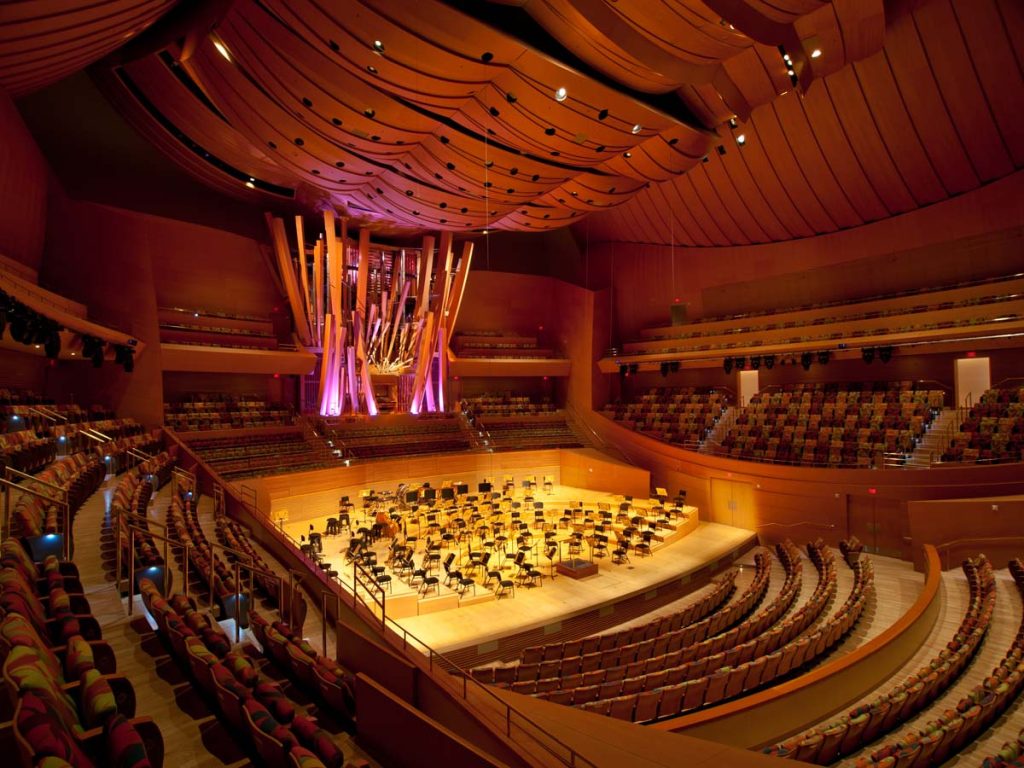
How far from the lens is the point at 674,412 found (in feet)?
60.9

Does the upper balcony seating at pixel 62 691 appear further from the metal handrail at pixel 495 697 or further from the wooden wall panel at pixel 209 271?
the wooden wall panel at pixel 209 271

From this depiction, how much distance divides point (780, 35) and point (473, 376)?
1512 cm

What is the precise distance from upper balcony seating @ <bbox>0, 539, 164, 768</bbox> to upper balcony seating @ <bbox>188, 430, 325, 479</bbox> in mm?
10319

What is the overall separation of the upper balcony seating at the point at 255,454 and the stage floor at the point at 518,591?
107 cm

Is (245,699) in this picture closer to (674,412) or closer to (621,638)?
(621,638)

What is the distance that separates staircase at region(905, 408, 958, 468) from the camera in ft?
39.2

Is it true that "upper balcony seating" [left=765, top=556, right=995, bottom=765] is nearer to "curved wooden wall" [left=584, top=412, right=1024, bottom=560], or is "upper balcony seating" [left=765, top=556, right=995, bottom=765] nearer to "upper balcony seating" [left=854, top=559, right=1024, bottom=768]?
"upper balcony seating" [left=854, top=559, right=1024, bottom=768]

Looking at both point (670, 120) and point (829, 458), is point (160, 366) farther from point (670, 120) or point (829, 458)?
point (829, 458)

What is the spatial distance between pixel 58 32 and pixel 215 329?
419 inches

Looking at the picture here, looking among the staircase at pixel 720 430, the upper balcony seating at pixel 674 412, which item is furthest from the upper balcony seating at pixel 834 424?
the upper balcony seating at pixel 674 412

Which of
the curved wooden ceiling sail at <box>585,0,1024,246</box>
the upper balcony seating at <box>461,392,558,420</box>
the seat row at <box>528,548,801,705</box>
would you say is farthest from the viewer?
the upper balcony seating at <box>461,392,558,420</box>

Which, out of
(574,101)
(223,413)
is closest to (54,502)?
(574,101)

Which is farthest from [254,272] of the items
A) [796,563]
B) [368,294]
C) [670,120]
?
[796,563]

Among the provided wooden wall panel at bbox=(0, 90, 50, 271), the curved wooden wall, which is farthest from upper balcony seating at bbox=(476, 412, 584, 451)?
wooden wall panel at bbox=(0, 90, 50, 271)
